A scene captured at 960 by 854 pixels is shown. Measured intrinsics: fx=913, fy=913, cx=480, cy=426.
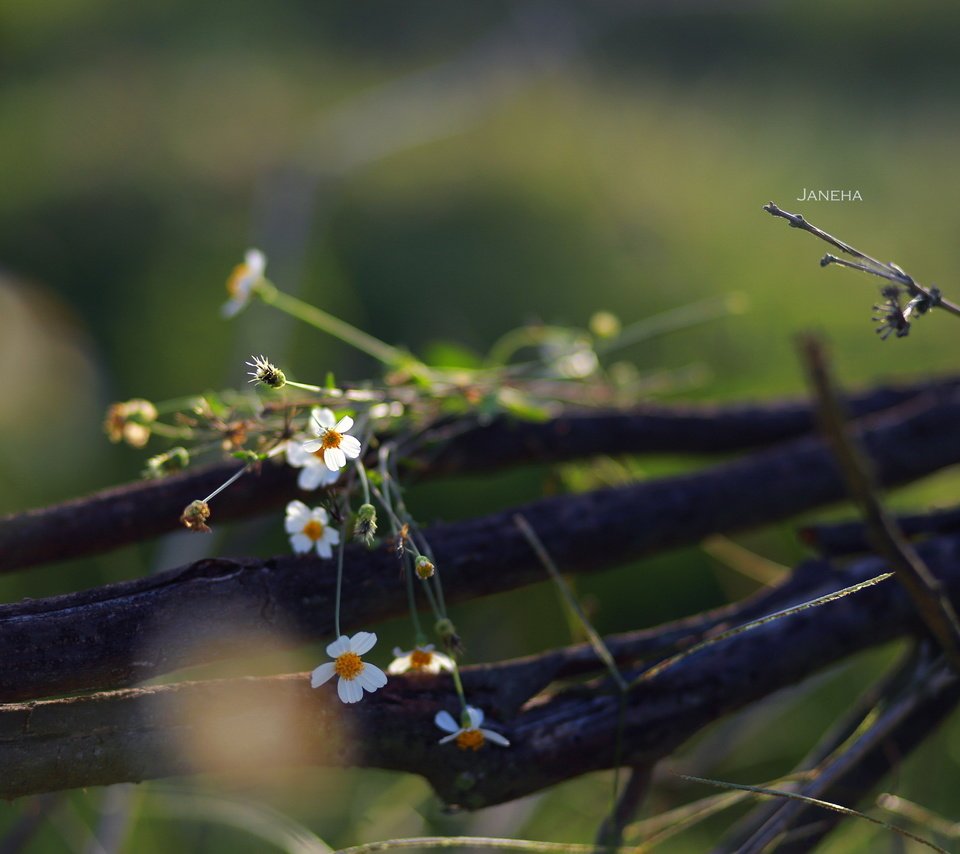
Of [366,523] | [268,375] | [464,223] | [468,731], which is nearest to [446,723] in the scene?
[468,731]

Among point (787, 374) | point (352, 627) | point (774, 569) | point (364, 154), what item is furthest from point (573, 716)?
point (364, 154)

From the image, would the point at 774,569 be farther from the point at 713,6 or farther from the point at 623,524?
the point at 713,6

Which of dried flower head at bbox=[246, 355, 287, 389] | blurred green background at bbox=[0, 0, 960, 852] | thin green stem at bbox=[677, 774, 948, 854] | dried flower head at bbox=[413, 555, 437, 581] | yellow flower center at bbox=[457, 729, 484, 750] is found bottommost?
thin green stem at bbox=[677, 774, 948, 854]

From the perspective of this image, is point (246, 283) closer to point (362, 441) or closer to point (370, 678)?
point (362, 441)

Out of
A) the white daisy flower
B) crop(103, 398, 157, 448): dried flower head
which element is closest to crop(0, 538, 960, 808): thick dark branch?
the white daisy flower

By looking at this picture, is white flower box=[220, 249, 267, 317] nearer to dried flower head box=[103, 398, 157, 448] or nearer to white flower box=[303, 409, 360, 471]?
dried flower head box=[103, 398, 157, 448]

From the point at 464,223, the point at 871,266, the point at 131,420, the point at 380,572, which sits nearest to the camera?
the point at 871,266

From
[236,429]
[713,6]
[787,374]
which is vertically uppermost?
[713,6]

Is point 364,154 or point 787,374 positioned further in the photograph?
point 364,154
